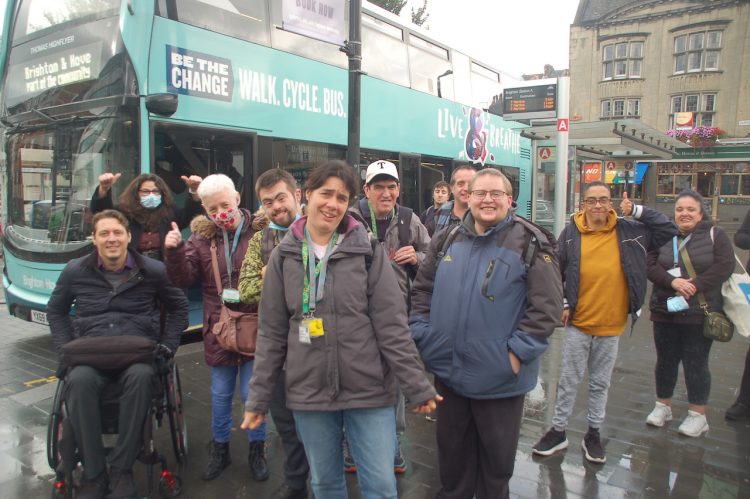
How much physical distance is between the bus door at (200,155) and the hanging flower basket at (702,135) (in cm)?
2893

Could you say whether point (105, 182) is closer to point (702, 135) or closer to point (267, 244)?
point (267, 244)

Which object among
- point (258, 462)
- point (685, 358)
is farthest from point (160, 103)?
point (685, 358)

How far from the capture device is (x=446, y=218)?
4.21 metres

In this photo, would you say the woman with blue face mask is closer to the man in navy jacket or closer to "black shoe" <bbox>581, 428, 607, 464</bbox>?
the man in navy jacket

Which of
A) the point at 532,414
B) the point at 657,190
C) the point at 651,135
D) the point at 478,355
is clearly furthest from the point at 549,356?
the point at 657,190

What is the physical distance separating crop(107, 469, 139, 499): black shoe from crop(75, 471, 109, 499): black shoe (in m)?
0.05

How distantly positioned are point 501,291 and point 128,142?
4076 millimetres

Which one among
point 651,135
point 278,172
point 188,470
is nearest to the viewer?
point 278,172

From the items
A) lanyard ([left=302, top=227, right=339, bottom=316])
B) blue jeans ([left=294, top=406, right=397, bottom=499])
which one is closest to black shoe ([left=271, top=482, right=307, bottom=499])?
blue jeans ([left=294, top=406, right=397, bottom=499])

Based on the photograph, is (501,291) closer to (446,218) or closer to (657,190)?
(446,218)

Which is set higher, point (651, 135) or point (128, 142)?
point (651, 135)

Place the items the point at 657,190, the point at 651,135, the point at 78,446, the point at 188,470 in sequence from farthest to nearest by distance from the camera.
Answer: the point at 657,190, the point at 651,135, the point at 188,470, the point at 78,446

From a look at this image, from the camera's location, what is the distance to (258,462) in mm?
3367

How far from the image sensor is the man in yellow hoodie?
11.4 feet
